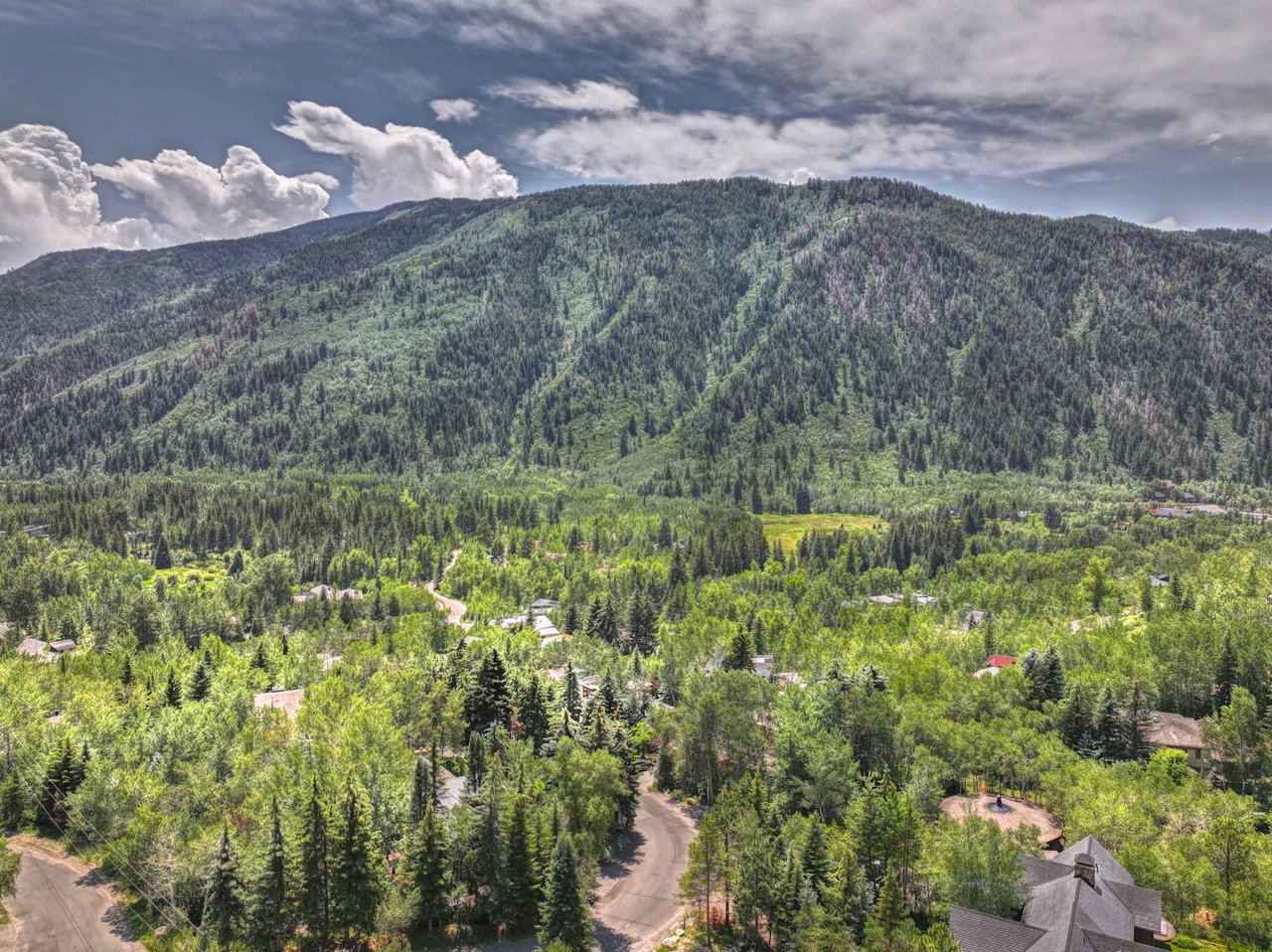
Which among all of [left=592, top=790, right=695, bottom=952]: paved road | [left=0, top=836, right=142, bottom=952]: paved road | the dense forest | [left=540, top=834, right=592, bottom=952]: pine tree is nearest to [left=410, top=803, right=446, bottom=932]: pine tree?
the dense forest

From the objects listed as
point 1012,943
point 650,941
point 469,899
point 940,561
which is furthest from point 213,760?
point 940,561

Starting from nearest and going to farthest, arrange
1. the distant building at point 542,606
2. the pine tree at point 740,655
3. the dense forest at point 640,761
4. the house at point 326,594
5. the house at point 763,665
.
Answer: the dense forest at point 640,761, the pine tree at point 740,655, the house at point 763,665, the house at point 326,594, the distant building at point 542,606

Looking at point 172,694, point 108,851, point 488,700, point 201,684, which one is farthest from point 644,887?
point 201,684

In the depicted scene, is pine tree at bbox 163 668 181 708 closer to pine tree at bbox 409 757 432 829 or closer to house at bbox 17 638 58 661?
house at bbox 17 638 58 661

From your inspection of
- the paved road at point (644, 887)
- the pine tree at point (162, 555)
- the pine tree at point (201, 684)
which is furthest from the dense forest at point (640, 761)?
the pine tree at point (162, 555)

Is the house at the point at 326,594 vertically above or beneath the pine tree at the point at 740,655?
beneath

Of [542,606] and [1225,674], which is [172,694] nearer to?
[542,606]

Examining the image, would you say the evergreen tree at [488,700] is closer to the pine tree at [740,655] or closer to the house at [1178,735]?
the pine tree at [740,655]
